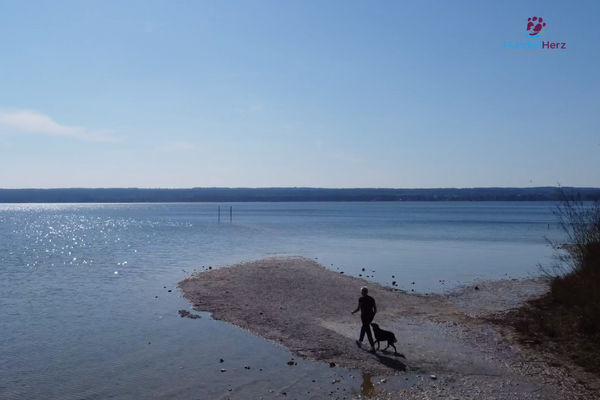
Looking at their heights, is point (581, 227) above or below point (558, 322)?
above

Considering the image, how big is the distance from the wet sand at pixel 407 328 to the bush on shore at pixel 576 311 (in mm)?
731

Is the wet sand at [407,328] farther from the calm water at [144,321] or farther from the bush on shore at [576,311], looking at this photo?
the calm water at [144,321]

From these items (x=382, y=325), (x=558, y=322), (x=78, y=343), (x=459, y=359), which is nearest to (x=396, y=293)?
(x=382, y=325)

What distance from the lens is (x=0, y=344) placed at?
1548 cm

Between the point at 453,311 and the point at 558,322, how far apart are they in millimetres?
4687

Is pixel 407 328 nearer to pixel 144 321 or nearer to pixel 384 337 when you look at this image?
pixel 384 337

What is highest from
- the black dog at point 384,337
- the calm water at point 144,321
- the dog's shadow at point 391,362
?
the black dog at point 384,337

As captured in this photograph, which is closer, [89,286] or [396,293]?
[396,293]

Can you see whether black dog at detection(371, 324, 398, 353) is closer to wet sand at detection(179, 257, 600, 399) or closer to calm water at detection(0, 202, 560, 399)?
wet sand at detection(179, 257, 600, 399)

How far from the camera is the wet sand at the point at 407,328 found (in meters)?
12.0

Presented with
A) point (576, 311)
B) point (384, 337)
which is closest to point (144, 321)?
Result: point (384, 337)

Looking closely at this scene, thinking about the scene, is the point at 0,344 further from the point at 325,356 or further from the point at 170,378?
the point at 325,356

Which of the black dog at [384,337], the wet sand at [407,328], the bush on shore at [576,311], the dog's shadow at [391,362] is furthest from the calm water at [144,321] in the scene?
the bush on shore at [576,311]

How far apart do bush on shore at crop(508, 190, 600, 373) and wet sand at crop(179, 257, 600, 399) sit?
731mm
